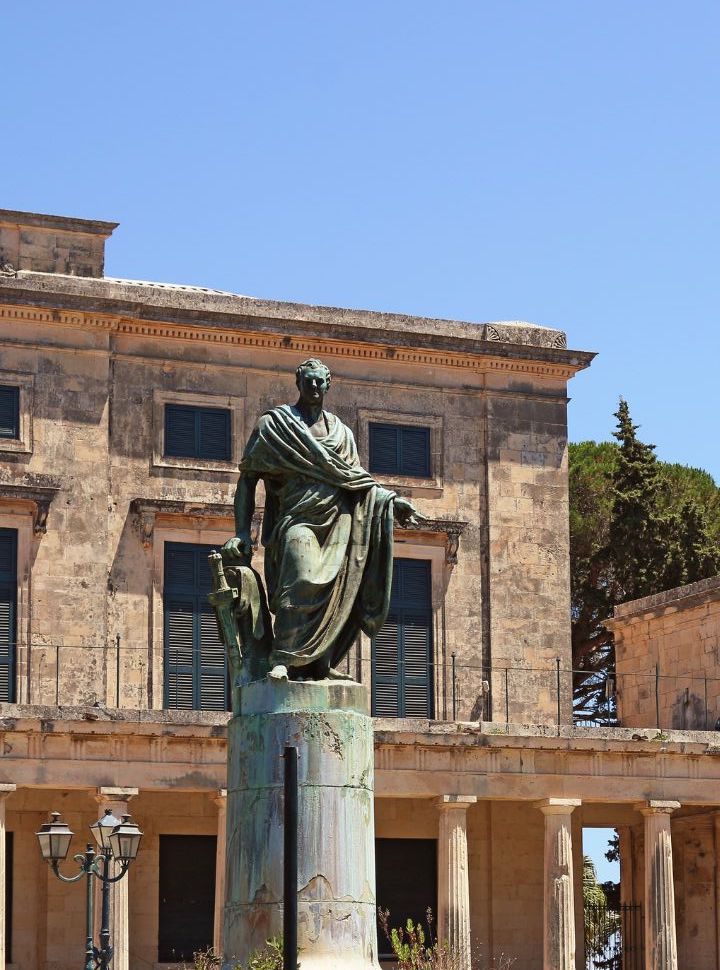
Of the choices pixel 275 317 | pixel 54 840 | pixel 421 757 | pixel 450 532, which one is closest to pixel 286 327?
pixel 275 317

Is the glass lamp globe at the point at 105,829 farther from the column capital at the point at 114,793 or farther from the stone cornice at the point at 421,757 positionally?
the column capital at the point at 114,793

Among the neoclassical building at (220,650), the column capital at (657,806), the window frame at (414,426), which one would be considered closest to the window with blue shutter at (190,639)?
the neoclassical building at (220,650)

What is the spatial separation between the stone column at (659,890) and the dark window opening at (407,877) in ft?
11.6

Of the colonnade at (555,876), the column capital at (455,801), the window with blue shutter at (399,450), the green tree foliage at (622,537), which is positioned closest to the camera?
the colonnade at (555,876)

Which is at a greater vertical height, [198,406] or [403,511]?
[198,406]

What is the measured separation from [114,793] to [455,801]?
17.7 ft

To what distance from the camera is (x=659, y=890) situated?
36250 millimetres

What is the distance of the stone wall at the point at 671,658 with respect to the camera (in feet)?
129

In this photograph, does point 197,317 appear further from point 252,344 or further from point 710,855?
point 710,855

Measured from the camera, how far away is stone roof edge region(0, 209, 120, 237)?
123 feet

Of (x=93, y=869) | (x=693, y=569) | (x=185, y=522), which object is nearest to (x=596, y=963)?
(x=693, y=569)

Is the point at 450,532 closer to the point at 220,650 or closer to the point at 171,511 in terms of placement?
the point at 220,650

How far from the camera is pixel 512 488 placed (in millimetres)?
40000

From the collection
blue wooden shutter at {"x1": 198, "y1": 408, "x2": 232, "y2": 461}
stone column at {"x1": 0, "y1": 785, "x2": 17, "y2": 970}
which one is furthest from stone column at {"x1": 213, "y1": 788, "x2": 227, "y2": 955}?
blue wooden shutter at {"x1": 198, "y1": 408, "x2": 232, "y2": 461}
